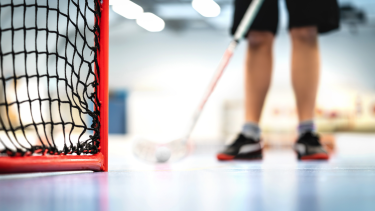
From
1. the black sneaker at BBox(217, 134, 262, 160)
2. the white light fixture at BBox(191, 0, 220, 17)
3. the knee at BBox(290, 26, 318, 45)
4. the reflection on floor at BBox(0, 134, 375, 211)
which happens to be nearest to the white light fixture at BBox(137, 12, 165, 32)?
the white light fixture at BBox(191, 0, 220, 17)

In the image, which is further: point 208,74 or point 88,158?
point 208,74

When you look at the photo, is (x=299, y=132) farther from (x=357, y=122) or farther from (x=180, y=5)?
(x=357, y=122)

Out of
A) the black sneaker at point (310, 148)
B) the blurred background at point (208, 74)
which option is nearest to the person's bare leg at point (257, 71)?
the black sneaker at point (310, 148)

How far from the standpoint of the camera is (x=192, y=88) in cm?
494

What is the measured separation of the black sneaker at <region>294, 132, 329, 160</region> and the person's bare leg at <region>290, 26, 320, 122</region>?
3.3 inches

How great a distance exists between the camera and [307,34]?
141cm

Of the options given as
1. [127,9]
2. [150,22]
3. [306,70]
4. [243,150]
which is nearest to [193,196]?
[243,150]

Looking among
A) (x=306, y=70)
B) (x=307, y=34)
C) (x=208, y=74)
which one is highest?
(x=208, y=74)

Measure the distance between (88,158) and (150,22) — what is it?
4110mm

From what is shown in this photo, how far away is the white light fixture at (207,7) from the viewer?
3970 mm

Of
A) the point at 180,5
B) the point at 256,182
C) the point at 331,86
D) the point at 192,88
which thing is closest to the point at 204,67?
the point at 192,88

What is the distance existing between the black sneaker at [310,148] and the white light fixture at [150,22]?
3.49 meters

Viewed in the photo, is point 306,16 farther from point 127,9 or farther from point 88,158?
point 127,9

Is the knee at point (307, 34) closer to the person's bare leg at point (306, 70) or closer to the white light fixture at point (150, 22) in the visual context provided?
the person's bare leg at point (306, 70)
